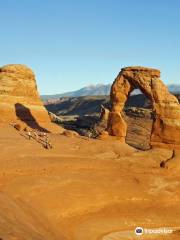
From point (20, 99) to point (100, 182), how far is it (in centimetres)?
2132

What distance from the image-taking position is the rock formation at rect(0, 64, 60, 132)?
33719 mm

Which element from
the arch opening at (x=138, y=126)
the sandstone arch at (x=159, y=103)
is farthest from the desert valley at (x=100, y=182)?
the arch opening at (x=138, y=126)

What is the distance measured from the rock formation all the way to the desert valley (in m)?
6.79

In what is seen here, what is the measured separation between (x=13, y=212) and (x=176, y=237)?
6.18 metres

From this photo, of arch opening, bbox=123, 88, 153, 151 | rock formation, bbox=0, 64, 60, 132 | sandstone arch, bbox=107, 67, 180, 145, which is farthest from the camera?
arch opening, bbox=123, 88, 153, 151

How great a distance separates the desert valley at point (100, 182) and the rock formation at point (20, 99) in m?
6.79

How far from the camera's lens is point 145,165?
19156 mm

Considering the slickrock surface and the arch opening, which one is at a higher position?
the slickrock surface

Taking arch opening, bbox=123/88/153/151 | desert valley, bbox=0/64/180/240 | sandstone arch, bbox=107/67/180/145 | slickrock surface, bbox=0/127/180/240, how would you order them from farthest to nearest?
arch opening, bbox=123/88/153/151 < sandstone arch, bbox=107/67/180/145 < desert valley, bbox=0/64/180/240 < slickrock surface, bbox=0/127/180/240

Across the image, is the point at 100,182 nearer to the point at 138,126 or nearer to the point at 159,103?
the point at 159,103

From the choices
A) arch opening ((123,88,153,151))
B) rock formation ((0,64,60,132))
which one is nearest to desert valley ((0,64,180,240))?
rock formation ((0,64,60,132))

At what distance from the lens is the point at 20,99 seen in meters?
35.3

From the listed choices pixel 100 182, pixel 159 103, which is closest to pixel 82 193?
pixel 100 182

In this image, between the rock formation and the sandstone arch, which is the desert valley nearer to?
the sandstone arch
